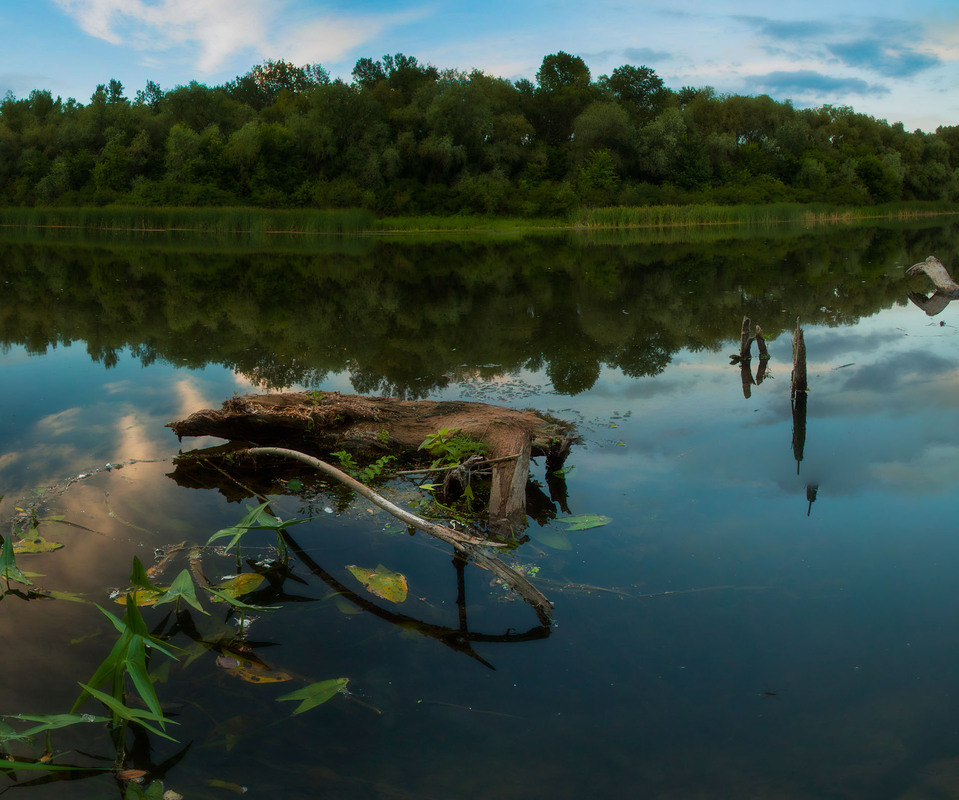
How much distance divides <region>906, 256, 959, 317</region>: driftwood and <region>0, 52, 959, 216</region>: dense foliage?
34.8 m

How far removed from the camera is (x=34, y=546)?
4020mm

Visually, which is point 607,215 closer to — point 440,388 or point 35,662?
point 440,388

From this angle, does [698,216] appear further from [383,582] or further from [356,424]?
[383,582]

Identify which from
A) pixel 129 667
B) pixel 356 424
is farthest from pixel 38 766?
pixel 356 424

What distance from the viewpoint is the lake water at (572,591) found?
2.48m

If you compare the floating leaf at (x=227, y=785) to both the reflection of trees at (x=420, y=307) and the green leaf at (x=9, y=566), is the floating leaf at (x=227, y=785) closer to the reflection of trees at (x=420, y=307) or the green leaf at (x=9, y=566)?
the green leaf at (x=9, y=566)

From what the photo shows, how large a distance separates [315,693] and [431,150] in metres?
48.2

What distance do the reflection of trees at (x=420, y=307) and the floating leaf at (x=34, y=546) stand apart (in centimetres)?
360

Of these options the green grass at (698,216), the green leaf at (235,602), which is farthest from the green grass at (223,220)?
the green leaf at (235,602)

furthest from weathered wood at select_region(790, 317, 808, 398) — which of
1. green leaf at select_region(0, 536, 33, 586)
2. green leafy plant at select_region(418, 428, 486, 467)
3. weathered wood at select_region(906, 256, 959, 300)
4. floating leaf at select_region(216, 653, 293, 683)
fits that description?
green leaf at select_region(0, 536, 33, 586)

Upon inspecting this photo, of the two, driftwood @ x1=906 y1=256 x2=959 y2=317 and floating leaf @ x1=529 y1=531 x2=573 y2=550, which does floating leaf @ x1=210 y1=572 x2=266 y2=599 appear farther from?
driftwood @ x1=906 y1=256 x2=959 y2=317

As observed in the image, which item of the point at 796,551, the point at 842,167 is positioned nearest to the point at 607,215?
the point at 842,167

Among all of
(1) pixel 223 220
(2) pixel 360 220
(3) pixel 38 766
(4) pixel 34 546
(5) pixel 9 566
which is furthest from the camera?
(2) pixel 360 220

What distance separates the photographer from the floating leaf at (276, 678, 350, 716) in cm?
268
